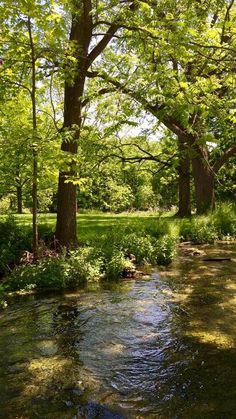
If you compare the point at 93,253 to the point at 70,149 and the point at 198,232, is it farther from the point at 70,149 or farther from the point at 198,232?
the point at 198,232

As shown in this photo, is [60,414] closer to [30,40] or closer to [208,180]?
[30,40]

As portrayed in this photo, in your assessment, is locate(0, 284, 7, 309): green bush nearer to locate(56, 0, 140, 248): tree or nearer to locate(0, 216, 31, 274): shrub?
locate(0, 216, 31, 274): shrub

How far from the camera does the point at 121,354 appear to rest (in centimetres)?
622

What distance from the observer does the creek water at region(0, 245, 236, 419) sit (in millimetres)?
4750

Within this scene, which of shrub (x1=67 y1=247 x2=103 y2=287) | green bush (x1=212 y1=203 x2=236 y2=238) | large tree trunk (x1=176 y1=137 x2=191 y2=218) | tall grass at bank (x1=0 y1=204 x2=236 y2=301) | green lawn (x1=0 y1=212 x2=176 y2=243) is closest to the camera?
tall grass at bank (x1=0 y1=204 x2=236 y2=301)

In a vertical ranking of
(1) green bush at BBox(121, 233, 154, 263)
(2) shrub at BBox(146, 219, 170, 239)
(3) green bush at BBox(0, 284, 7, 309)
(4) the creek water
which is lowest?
(4) the creek water

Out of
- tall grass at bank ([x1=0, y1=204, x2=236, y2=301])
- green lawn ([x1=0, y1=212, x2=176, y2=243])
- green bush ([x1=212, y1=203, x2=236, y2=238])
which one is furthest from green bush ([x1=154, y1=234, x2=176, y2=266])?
green bush ([x1=212, y1=203, x2=236, y2=238])

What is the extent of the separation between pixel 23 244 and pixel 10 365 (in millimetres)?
6445

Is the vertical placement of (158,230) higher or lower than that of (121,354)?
higher

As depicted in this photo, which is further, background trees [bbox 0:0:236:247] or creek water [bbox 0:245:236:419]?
background trees [bbox 0:0:236:247]

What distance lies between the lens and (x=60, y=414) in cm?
452

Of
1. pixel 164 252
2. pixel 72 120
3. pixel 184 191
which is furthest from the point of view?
pixel 184 191

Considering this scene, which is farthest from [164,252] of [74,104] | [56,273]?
[74,104]

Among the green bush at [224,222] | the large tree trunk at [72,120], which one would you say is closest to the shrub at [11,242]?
the large tree trunk at [72,120]
